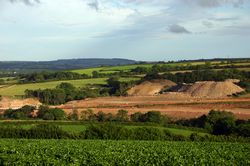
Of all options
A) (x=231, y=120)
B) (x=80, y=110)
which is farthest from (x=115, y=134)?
(x=80, y=110)

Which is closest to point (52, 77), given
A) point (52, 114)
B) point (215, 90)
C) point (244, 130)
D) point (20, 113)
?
point (215, 90)

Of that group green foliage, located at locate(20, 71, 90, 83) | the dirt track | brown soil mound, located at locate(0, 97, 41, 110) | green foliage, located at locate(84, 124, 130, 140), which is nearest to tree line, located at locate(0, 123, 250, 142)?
green foliage, located at locate(84, 124, 130, 140)

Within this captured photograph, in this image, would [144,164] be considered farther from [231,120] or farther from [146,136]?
[231,120]

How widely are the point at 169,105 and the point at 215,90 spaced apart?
20575 mm

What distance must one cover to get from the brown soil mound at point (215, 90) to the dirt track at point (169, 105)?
13.2ft

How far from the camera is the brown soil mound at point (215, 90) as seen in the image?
105 meters

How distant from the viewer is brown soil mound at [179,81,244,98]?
105000mm

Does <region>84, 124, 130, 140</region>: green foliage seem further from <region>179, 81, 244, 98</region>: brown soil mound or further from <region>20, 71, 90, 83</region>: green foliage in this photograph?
A: <region>20, 71, 90, 83</region>: green foliage

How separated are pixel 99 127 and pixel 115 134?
257 cm

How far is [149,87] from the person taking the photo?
118 m

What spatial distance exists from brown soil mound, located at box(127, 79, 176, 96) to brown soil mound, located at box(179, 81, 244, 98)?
11.7 meters

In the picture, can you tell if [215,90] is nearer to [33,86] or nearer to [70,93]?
[70,93]

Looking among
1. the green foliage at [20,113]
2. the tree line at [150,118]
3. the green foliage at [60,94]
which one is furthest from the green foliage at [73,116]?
the green foliage at [60,94]

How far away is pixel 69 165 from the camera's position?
81.8 feet
